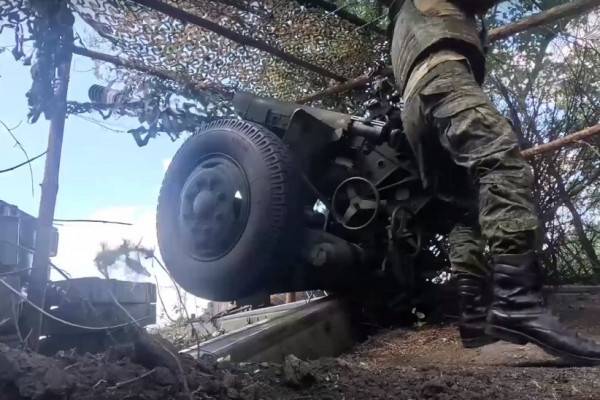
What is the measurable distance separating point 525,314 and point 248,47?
2.31 metres

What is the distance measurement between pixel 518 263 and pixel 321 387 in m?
0.85

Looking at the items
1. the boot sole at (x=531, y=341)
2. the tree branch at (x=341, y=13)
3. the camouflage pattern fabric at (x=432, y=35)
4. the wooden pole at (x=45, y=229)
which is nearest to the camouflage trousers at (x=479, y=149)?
the camouflage pattern fabric at (x=432, y=35)

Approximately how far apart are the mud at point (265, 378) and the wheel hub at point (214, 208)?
1.18 meters

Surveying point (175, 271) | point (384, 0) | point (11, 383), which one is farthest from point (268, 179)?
point (11, 383)

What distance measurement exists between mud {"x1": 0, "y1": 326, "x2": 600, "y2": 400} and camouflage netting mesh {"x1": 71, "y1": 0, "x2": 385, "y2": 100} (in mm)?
1853

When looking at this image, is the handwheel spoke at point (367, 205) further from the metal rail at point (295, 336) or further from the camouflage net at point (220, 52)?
the camouflage net at point (220, 52)

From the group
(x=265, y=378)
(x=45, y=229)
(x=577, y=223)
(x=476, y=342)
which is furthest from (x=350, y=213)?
(x=577, y=223)

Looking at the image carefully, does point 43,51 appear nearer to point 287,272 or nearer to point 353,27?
point 287,272

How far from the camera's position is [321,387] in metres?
1.57

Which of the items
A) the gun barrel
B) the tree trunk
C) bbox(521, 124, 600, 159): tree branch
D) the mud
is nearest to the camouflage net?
the gun barrel

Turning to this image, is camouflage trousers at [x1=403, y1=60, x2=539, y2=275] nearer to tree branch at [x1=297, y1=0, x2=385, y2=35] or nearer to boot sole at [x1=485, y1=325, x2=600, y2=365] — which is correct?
boot sole at [x1=485, y1=325, x2=600, y2=365]

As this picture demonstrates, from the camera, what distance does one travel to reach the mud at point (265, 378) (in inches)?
46.7

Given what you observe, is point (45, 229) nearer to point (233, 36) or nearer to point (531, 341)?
point (531, 341)

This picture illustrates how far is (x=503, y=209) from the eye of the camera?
2.11 metres
